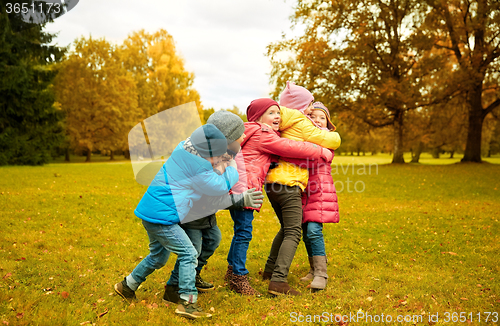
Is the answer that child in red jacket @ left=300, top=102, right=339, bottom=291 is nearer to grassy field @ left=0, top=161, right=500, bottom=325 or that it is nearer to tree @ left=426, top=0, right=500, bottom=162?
grassy field @ left=0, top=161, right=500, bottom=325

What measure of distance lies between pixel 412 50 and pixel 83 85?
29016 millimetres

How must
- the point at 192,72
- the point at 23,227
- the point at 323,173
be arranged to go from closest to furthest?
the point at 323,173
the point at 23,227
the point at 192,72

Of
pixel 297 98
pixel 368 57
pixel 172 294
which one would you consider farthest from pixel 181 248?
pixel 368 57

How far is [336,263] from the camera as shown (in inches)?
221

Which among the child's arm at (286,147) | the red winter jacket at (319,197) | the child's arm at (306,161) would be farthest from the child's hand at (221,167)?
the red winter jacket at (319,197)

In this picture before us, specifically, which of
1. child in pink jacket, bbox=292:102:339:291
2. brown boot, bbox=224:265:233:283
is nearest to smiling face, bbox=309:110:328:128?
child in pink jacket, bbox=292:102:339:291

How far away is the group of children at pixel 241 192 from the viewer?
11.6 feet

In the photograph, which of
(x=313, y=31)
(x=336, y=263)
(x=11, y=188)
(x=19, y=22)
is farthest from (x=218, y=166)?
(x=19, y=22)

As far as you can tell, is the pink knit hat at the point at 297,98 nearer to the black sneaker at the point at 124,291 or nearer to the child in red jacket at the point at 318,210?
the child in red jacket at the point at 318,210

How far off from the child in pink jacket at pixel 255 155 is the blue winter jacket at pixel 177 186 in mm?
566

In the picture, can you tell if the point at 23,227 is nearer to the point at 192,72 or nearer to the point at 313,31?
the point at 313,31

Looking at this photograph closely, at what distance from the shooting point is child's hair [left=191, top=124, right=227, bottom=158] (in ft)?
11.4

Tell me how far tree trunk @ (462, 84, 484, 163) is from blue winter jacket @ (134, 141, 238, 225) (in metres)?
26.0

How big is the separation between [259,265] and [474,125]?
25.0 m
